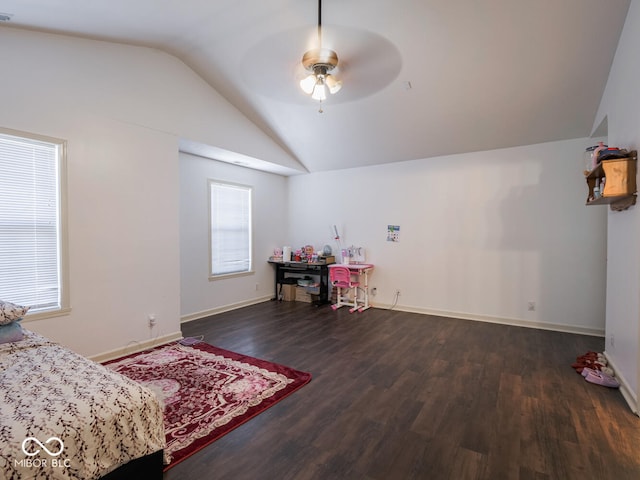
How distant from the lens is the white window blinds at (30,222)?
8.86 ft

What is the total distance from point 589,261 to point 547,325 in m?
0.99

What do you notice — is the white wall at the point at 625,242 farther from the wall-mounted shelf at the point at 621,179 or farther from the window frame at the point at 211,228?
the window frame at the point at 211,228

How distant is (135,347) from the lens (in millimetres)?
3488

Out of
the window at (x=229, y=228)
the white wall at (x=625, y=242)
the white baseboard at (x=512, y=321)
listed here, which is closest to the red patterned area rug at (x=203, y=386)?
the window at (x=229, y=228)

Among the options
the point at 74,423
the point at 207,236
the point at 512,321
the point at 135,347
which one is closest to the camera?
the point at 74,423

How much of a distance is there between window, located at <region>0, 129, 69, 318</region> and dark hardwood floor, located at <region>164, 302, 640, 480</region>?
1.72 meters

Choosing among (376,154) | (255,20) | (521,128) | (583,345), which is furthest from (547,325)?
(255,20)

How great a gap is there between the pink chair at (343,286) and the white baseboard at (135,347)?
2515 mm

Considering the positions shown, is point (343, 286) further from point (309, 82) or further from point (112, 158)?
point (112, 158)

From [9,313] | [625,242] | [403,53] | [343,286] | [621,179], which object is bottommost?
[343,286]

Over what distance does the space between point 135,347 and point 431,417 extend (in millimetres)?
3114

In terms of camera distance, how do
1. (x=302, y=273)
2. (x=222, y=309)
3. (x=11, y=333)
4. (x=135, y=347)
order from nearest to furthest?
(x=11, y=333), (x=135, y=347), (x=222, y=309), (x=302, y=273)

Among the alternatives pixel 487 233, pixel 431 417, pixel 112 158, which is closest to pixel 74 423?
pixel 431 417

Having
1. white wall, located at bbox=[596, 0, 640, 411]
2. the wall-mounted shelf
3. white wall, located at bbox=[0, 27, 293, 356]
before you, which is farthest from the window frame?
white wall, located at bbox=[596, 0, 640, 411]
